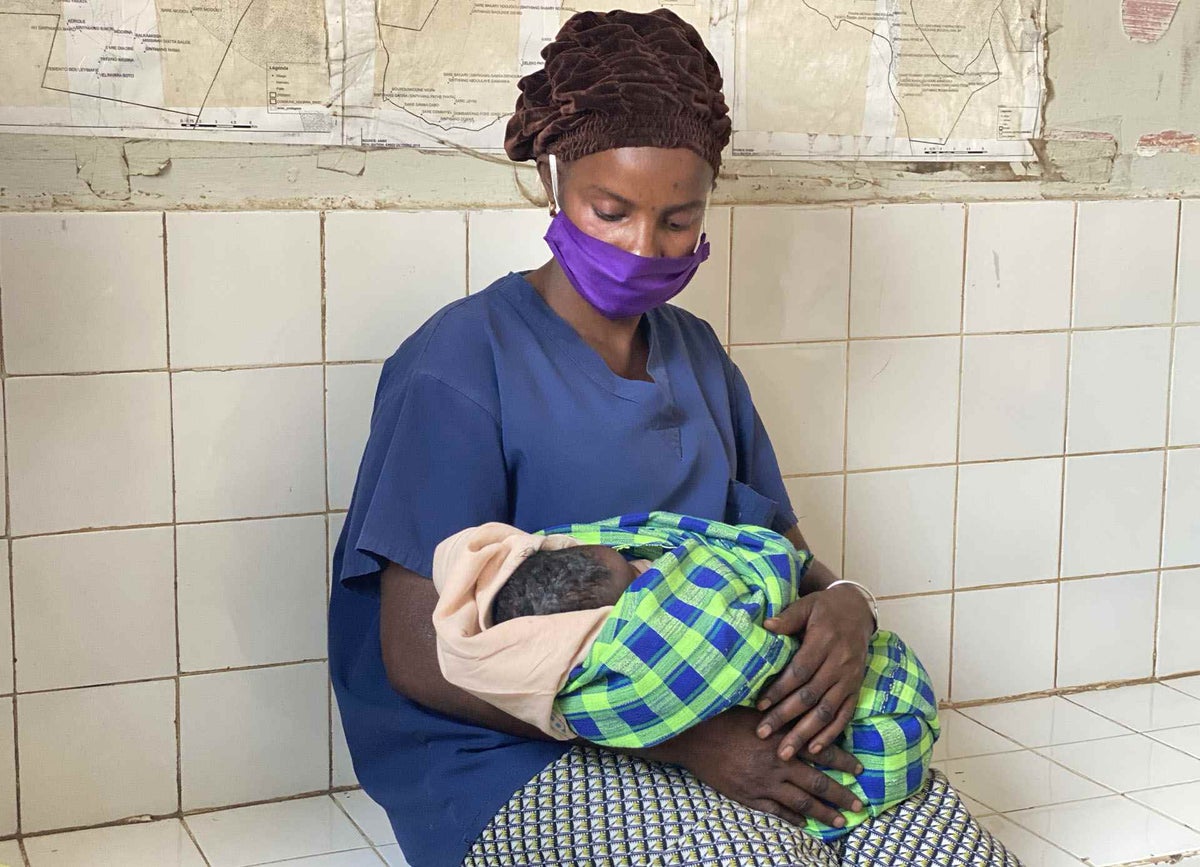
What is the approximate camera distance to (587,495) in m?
1.62

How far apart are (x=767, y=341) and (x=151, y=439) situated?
40.2 inches

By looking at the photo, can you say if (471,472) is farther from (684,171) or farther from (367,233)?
(367,233)

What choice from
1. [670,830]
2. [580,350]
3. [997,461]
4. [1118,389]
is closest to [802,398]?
[997,461]

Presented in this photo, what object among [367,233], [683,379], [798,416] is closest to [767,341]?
[798,416]

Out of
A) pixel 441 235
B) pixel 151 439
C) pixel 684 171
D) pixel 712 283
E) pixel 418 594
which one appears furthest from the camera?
pixel 712 283

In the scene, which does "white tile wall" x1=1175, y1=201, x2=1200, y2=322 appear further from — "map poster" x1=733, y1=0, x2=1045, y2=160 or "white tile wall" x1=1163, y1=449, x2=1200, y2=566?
"map poster" x1=733, y1=0, x2=1045, y2=160

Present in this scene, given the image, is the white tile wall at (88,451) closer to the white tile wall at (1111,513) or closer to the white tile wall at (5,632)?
the white tile wall at (5,632)

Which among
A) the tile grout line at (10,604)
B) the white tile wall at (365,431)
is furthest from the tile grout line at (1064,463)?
the tile grout line at (10,604)

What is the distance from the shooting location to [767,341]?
231 cm

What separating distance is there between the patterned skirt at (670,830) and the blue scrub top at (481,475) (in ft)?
0.13

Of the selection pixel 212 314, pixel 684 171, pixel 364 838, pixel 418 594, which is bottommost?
pixel 364 838

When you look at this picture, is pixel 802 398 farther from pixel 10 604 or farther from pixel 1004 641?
pixel 10 604

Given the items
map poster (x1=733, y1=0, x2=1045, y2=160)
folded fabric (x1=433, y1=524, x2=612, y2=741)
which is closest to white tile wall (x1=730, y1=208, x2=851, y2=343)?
map poster (x1=733, y1=0, x2=1045, y2=160)

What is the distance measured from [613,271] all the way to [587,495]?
270 millimetres
